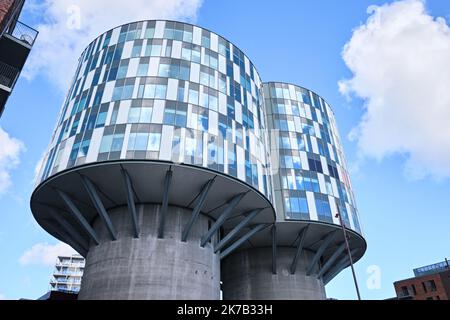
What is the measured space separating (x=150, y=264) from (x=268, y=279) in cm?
1629

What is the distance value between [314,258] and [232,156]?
1714cm

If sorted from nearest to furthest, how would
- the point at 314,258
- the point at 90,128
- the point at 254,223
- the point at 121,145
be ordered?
the point at 121,145
the point at 90,128
the point at 254,223
the point at 314,258

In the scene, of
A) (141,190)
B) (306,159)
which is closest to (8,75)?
(141,190)

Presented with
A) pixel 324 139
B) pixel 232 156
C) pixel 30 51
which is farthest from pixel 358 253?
pixel 30 51

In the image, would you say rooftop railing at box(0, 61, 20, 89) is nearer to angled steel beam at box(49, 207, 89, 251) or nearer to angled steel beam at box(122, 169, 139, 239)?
angled steel beam at box(122, 169, 139, 239)

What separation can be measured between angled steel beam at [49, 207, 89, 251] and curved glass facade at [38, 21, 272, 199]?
150 inches

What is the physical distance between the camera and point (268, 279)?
1501 inches

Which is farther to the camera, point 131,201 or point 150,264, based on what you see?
point 150,264

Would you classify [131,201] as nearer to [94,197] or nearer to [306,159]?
[94,197]

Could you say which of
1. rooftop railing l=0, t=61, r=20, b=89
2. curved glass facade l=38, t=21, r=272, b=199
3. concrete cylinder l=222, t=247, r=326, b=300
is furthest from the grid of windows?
rooftop railing l=0, t=61, r=20, b=89

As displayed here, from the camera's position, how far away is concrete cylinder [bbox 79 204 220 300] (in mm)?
26078

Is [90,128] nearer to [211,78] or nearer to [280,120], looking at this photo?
[211,78]

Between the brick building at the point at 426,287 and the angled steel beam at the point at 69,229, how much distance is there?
57283 millimetres

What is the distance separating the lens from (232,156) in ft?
93.7
